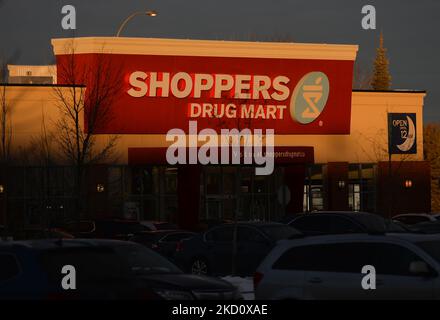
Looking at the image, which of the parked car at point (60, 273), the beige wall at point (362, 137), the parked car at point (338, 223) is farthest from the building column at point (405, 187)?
the parked car at point (60, 273)

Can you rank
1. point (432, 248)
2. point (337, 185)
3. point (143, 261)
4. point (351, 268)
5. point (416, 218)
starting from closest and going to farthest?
point (432, 248) → point (351, 268) → point (143, 261) → point (416, 218) → point (337, 185)

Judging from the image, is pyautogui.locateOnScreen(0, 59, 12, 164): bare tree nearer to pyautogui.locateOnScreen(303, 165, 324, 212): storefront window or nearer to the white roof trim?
the white roof trim

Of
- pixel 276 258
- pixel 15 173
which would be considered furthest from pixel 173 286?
pixel 15 173

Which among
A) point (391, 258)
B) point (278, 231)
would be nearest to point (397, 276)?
point (391, 258)

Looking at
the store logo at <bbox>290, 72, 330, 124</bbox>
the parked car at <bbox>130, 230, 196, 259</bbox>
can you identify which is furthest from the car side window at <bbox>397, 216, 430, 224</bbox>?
the parked car at <bbox>130, 230, 196, 259</bbox>

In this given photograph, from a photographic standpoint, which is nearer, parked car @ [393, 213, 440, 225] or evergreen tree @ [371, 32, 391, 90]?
parked car @ [393, 213, 440, 225]

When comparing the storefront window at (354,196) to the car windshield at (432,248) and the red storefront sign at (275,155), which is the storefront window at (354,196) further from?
the car windshield at (432,248)

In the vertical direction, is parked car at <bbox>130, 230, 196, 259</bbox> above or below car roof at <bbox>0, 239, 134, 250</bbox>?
below

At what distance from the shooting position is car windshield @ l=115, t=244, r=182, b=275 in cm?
1670

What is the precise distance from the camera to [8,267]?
13.6m

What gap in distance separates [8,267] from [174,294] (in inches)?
121

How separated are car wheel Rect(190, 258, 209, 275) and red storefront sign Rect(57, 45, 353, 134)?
22.8 metres

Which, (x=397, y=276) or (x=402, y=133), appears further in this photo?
(x=402, y=133)

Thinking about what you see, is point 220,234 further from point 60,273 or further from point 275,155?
point 275,155
